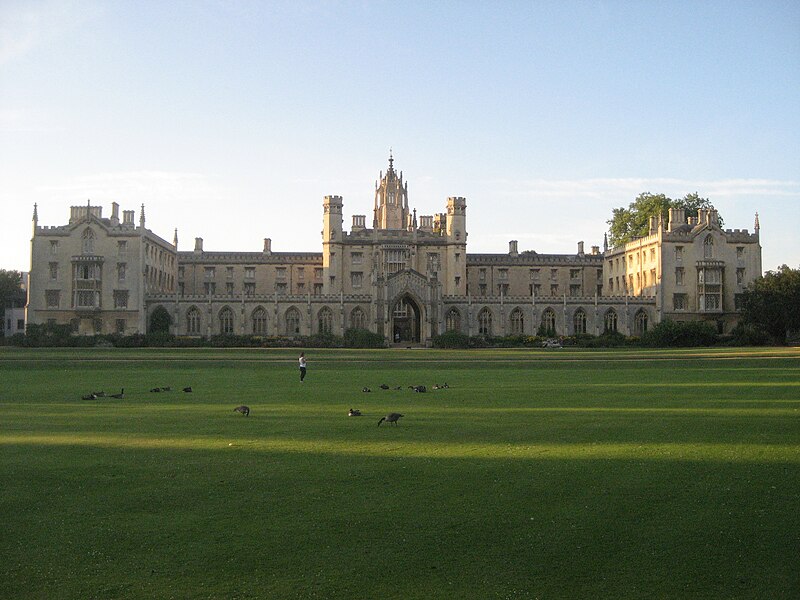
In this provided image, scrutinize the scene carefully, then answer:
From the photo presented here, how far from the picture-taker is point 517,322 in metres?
89.8

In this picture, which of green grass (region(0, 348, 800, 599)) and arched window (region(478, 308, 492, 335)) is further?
arched window (region(478, 308, 492, 335))

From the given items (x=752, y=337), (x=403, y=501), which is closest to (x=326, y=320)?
(x=752, y=337)

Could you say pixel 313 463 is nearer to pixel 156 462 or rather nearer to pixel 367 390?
pixel 156 462

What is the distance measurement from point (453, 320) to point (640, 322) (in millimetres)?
20270

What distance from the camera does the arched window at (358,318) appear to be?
285 feet

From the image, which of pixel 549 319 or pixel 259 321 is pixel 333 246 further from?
pixel 549 319

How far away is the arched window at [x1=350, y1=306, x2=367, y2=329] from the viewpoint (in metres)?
86.8

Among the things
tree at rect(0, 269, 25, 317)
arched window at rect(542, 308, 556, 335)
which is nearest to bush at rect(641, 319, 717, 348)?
arched window at rect(542, 308, 556, 335)

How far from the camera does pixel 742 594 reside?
840cm

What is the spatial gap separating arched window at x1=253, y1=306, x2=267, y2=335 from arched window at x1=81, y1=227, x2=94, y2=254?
17.5 m

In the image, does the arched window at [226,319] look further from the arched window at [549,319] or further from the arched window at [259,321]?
the arched window at [549,319]

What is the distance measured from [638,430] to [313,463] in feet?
25.2

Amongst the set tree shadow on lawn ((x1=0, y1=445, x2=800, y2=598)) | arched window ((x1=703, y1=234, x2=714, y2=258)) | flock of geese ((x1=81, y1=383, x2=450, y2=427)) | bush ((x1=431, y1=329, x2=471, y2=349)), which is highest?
arched window ((x1=703, y1=234, x2=714, y2=258))

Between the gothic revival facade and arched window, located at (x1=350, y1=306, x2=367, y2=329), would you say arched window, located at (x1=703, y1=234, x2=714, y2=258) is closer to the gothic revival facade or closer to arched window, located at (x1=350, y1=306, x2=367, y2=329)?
the gothic revival facade
